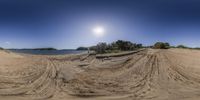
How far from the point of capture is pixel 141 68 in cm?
1279

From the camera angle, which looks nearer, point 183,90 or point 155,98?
point 155,98

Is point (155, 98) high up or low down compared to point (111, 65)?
down

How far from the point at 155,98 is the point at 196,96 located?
66.6 inches

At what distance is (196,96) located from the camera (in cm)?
840

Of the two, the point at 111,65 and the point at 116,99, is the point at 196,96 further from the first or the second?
the point at 111,65

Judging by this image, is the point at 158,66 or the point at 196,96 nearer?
the point at 196,96

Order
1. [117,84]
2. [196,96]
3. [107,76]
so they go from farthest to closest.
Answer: [107,76]
[117,84]
[196,96]

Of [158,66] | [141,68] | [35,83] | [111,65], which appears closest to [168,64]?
[158,66]

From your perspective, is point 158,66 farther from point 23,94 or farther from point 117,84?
point 23,94

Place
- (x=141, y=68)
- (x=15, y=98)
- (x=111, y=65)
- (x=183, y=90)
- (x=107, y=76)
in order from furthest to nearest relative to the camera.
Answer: (x=111, y=65) → (x=141, y=68) → (x=107, y=76) → (x=183, y=90) → (x=15, y=98)

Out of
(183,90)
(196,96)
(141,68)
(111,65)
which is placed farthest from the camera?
(111,65)

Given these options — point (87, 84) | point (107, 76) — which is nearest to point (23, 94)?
point (87, 84)

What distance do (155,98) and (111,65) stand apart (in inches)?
231

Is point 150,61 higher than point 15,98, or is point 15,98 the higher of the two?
point 150,61
